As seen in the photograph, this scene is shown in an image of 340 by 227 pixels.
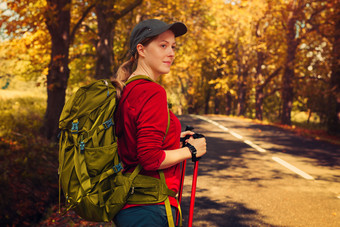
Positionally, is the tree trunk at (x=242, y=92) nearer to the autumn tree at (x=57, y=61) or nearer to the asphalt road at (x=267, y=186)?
the asphalt road at (x=267, y=186)

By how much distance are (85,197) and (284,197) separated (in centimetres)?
467

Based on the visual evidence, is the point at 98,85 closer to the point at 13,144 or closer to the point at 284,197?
the point at 284,197

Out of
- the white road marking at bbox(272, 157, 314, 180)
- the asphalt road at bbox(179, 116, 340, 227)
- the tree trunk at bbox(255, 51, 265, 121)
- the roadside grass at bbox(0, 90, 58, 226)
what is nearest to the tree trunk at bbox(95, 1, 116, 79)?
the roadside grass at bbox(0, 90, 58, 226)

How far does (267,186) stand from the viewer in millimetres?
6336

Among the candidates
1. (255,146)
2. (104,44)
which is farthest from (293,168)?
(104,44)

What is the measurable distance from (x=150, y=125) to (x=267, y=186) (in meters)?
5.21

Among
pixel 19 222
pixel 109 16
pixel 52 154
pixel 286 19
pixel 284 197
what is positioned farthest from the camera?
pixel 286 19

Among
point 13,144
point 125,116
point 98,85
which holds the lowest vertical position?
point 13,144

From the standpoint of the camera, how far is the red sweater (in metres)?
1.75

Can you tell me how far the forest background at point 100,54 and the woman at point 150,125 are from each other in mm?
5712

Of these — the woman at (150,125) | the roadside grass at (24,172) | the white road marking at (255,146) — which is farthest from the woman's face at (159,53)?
the white road marking at (255,146)

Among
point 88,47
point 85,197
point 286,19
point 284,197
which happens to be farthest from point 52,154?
point 286,19

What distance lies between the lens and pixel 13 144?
29.6 feet

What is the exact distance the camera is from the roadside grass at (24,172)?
6.69m
